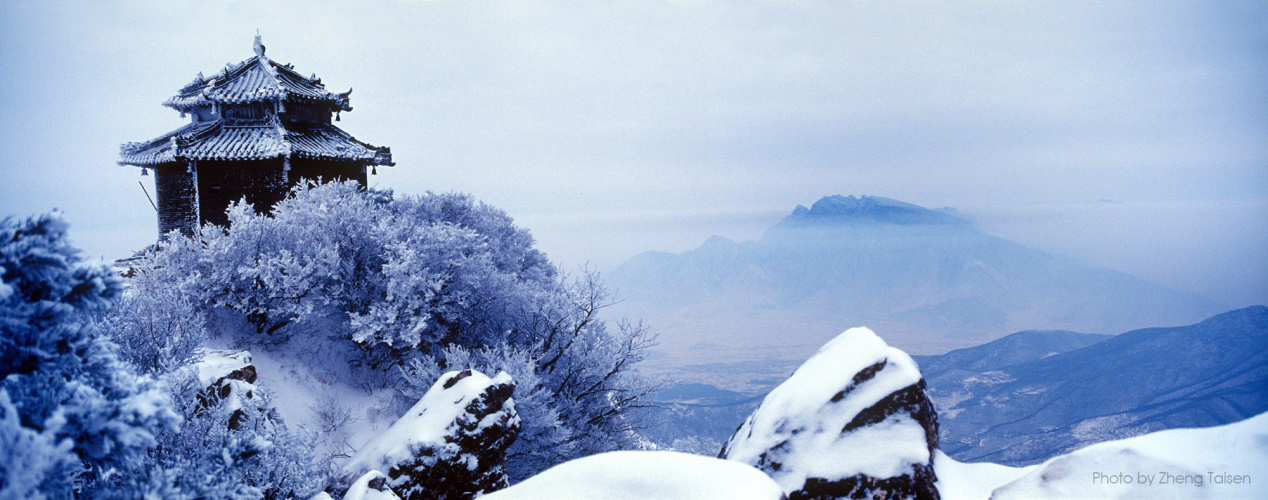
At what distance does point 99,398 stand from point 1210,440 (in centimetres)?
897

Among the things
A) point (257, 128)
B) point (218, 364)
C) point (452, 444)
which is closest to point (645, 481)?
point (452, 444)

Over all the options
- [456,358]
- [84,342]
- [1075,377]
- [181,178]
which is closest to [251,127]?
[181,178]

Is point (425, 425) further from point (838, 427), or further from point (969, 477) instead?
point (969, 477)

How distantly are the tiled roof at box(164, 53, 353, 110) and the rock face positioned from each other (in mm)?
18115

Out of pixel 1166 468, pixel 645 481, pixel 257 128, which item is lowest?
pixel 645 481

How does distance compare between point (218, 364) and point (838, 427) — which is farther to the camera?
point (218, 364)

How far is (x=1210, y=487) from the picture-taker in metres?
5.59

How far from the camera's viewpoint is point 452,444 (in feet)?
34.1

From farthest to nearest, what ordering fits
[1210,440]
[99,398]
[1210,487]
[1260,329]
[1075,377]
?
[1075,377], [1260,329], [1210,440], [1210,487], [99,398]

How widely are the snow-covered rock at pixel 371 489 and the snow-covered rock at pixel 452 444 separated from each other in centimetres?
113

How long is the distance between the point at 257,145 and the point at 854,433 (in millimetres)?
18399

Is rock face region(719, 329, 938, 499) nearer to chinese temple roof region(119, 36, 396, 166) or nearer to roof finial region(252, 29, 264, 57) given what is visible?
chinese temple roof region(119, 36, 396, 166)

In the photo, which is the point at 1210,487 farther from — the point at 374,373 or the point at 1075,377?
the point at 1075,377

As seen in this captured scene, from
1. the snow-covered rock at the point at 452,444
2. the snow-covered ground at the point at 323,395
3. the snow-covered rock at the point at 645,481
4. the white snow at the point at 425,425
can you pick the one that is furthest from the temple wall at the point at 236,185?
the snow-covered rock at the point at 645,481
